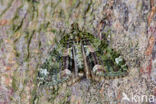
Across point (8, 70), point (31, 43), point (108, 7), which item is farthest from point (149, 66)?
point (8, 70)

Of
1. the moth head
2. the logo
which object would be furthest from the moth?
the logo

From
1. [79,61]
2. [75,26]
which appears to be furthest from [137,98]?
[75,26]

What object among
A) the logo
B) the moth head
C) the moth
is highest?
the moth head

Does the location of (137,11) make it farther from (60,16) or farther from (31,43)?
(31,43)

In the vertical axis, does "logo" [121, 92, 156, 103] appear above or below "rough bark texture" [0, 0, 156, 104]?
below

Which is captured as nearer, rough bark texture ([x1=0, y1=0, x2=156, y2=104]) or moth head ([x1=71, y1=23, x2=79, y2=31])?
rough bark texture ([x1=0, y1=0, x2=156, y2=104])

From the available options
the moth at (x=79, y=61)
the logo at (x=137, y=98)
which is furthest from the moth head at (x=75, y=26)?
the logo at (x=137, y=98)

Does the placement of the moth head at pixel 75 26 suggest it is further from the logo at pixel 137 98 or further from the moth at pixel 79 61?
the logo at pixel 137 98

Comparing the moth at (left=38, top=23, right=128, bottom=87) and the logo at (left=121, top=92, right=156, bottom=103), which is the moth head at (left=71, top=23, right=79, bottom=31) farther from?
the logo at (left=121, top=92, right=156, bottom=103)
